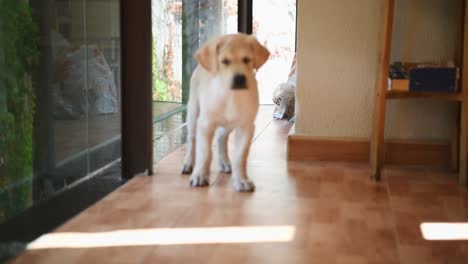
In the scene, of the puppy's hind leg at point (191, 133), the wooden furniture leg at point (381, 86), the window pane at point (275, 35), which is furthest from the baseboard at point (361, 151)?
the window pane at point (275, 35)

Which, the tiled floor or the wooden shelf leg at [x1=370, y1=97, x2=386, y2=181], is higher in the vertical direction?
the wooden shelf leg at [x1=370, y1=97, x2=386, y2=181]

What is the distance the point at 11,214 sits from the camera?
1.91 metres

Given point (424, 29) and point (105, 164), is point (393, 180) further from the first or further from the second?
point (105, 164)

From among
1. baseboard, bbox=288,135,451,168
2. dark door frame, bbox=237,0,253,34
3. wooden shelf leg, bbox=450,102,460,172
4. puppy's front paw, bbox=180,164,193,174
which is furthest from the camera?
dark door frame, bbox=237,0,253,34

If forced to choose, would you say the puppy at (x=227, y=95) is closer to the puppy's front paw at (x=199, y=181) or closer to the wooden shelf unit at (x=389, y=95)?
the puppy's front paw at (x=199, y=181)

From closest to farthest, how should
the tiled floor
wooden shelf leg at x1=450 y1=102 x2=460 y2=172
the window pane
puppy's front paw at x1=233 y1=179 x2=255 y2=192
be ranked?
the tiled floor, puppy's front paw at x1=233 y1=179 x2=255 y2=192, wooden shelf leg at x1=450 y1=102 x2=460 y2=172, the window pane

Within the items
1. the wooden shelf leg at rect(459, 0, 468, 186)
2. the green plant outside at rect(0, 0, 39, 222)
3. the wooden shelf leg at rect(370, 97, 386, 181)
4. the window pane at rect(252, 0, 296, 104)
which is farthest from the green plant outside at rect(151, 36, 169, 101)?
the window pane at rect(252, 0, 296, 104)

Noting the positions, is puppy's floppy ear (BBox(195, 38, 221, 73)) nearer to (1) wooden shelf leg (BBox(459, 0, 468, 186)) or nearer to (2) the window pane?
(1) wooden shelf leg (BBox(459, 0, 468, 186))

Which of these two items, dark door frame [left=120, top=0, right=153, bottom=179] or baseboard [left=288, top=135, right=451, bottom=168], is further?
baseboard [left=288, top=135, right=451, bottom=168]

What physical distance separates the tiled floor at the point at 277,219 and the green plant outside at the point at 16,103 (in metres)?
0.23

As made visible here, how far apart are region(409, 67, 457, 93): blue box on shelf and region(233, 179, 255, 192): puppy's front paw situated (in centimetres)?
84

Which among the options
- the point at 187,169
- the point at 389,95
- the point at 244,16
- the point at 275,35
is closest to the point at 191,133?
the point at 187,169

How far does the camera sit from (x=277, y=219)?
1992 millimetres

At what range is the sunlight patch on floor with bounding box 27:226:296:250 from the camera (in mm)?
1709
